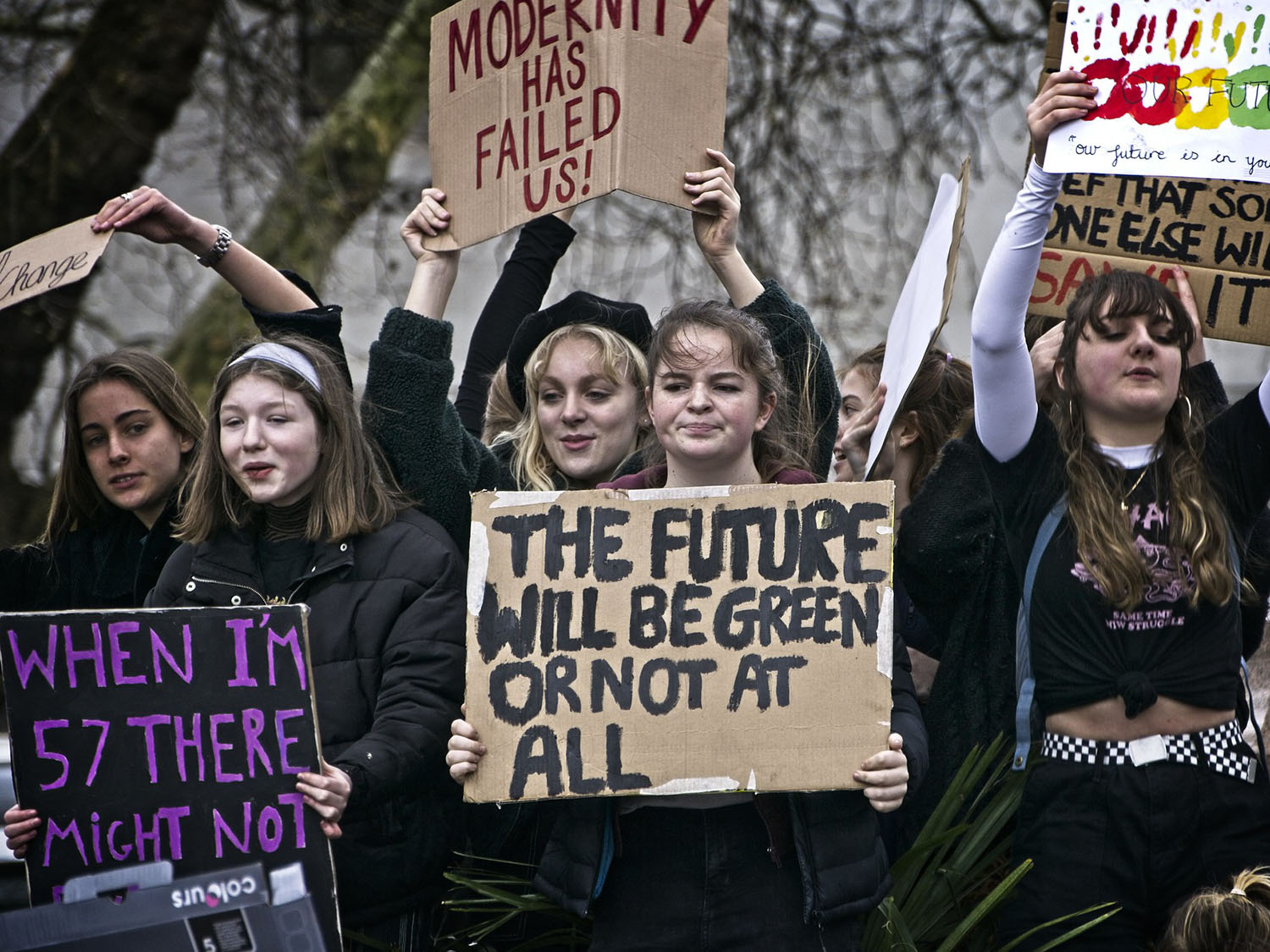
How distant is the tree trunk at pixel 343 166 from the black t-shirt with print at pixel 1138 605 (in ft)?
15.9

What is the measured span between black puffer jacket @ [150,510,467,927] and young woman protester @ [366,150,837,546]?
0.24 meters

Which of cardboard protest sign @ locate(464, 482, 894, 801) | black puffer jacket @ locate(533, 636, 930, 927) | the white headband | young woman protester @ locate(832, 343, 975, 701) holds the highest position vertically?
the white headband

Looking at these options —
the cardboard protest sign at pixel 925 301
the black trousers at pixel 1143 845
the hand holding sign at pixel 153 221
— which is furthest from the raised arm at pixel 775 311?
the hand holding sign at pixel 153 221

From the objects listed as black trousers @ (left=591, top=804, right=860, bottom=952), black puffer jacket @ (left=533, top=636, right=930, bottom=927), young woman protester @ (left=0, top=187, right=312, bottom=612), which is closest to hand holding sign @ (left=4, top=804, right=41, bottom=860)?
young woman protester @ (left=0, top=187, right=312, bottom=612)

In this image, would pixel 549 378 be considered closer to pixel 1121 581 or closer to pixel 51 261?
pixel 51 261

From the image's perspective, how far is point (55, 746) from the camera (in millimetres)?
2742

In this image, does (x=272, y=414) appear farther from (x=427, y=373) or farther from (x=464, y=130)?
(x=464, y=130)

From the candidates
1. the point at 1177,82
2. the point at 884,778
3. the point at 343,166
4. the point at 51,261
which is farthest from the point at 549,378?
the point at 343,166

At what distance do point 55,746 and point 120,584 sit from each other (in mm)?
700

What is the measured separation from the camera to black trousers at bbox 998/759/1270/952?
273cm

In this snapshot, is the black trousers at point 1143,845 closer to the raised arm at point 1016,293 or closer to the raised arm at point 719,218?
the raised arm at point 1016,293

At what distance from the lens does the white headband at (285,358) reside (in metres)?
3.12

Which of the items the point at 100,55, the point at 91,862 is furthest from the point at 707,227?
the point at 100,55

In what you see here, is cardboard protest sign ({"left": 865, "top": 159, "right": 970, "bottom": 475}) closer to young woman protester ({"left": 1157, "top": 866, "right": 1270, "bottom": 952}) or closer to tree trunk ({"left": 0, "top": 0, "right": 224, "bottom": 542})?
young woman protester ({"left": 1157, "top": 866, "right": 1270, "bottom": 952})
